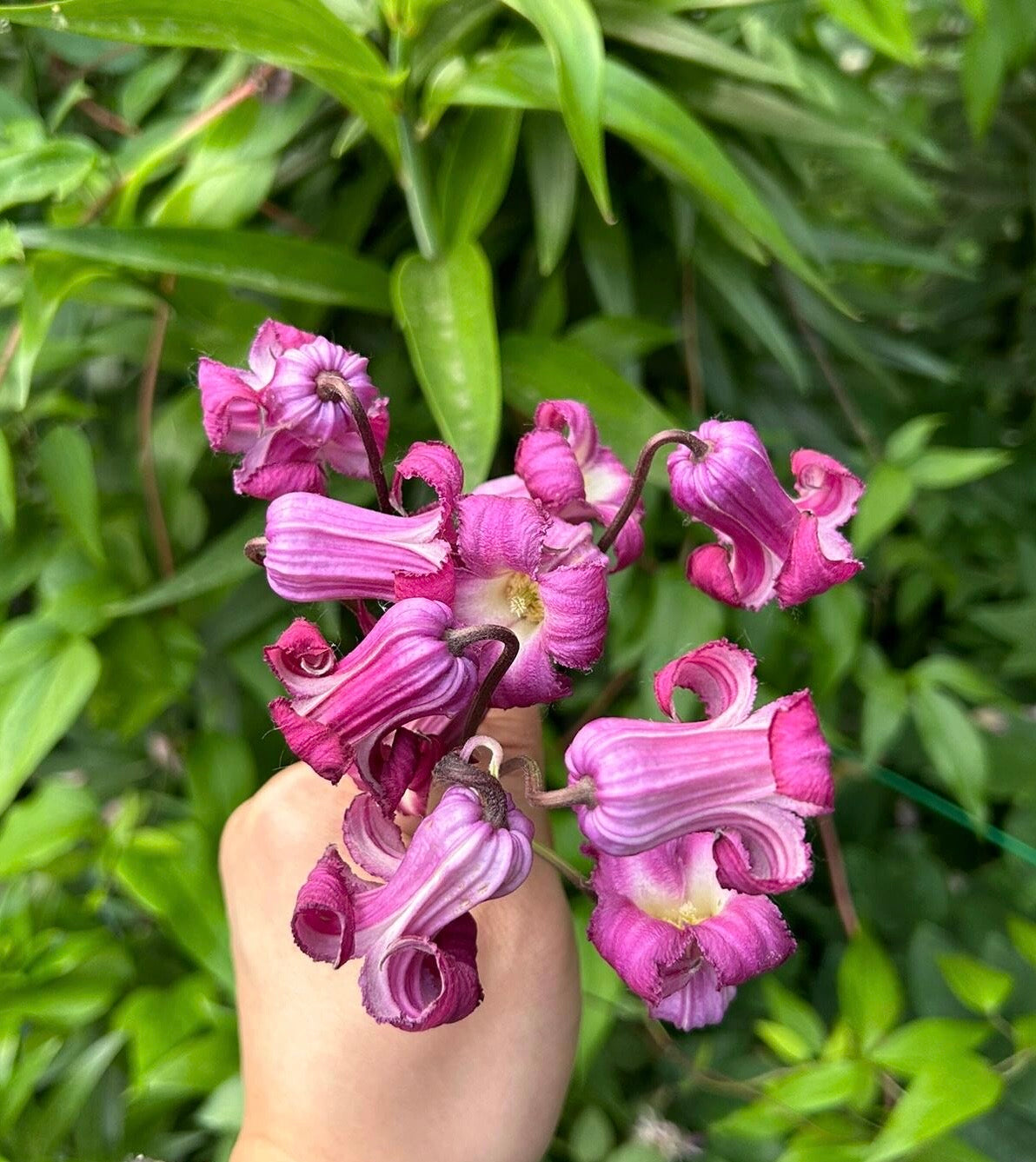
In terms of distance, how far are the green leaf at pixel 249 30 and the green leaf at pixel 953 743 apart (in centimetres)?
56

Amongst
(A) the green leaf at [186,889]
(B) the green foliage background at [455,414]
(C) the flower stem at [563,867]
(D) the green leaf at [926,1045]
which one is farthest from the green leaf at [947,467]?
(A) the green leaf at [186,889]

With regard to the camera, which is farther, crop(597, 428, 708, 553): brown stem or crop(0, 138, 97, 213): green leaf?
crop(0, 138, 97, 213): green leaf

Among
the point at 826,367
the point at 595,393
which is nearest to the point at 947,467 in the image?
the point at 826,367

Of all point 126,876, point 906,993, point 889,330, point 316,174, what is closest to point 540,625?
point 126,876

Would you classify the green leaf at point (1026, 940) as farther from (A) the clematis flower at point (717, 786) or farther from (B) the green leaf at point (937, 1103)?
(A) the clematis flower at point (717, 786)

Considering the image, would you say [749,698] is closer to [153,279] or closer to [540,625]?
[540,625]

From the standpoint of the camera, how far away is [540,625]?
0.29 meters

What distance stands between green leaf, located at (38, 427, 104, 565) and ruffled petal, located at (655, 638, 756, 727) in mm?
445

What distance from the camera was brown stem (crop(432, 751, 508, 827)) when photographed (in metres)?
0.27

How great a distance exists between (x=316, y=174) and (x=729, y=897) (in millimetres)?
602

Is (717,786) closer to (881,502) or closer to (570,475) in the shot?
(570,475)

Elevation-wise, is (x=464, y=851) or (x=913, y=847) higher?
(x=464, y=851)

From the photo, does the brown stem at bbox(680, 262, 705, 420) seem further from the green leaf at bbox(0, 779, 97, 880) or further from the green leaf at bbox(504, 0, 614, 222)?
the green leaf at bbox(0, 779, 97, 880)

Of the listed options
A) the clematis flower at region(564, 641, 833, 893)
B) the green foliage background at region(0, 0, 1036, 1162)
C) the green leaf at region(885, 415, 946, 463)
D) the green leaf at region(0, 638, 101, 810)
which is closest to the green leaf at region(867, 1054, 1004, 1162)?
the green foliage background at region(0, 0, 1036, 1162)
